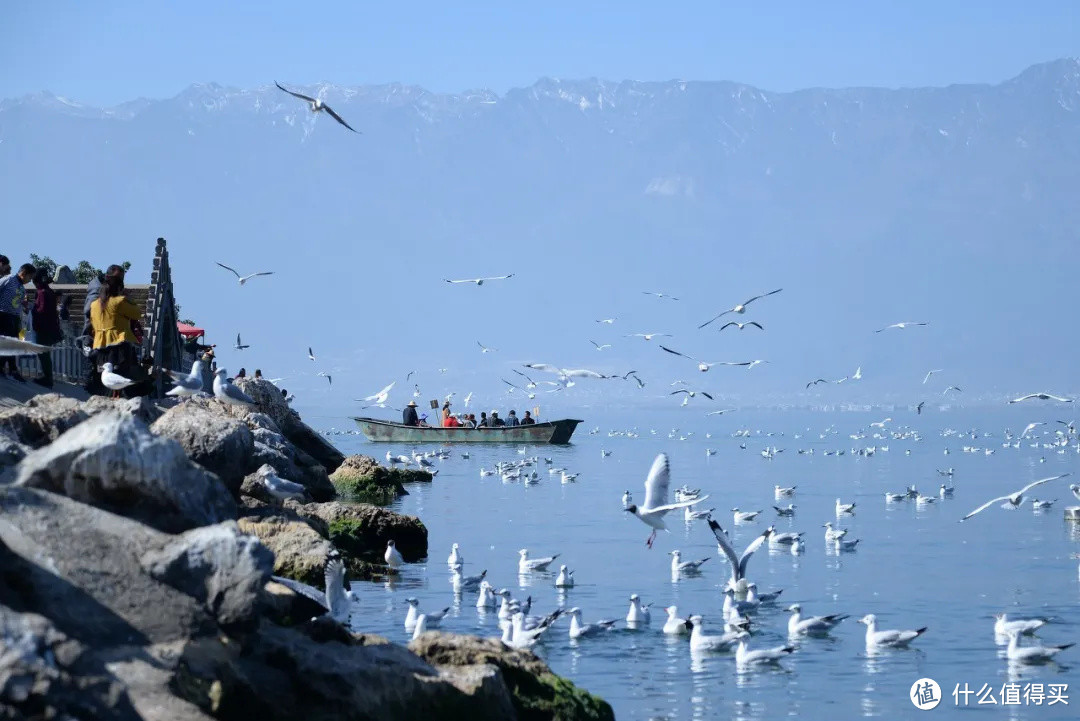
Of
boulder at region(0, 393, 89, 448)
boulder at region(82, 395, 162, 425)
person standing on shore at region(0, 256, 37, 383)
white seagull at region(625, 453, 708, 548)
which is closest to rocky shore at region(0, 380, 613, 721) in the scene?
boulder at region(0, 393, 89, 448)

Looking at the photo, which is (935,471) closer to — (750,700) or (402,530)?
(402,530)

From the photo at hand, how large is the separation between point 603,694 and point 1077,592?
1032cm

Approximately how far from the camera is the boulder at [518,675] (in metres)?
11.2

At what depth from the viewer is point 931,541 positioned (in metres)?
29.4

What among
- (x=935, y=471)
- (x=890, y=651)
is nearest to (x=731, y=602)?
(x=890, y=651)

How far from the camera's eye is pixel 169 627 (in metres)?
9.49

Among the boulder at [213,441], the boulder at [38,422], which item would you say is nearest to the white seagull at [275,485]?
the boulder at [213,441]

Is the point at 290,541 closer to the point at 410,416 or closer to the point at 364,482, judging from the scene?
the point at 364,482

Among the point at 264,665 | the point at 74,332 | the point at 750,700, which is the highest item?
the point at 74,332

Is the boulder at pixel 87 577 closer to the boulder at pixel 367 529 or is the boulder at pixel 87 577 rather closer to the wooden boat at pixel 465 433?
the boulder at pixel 367 529

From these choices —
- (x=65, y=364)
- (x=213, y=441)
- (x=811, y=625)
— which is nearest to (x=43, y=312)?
(x=213, y=441)

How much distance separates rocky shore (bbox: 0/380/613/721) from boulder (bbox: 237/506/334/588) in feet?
11.8

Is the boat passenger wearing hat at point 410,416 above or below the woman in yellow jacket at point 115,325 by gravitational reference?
below

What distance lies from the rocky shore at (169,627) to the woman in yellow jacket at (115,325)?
752cm
